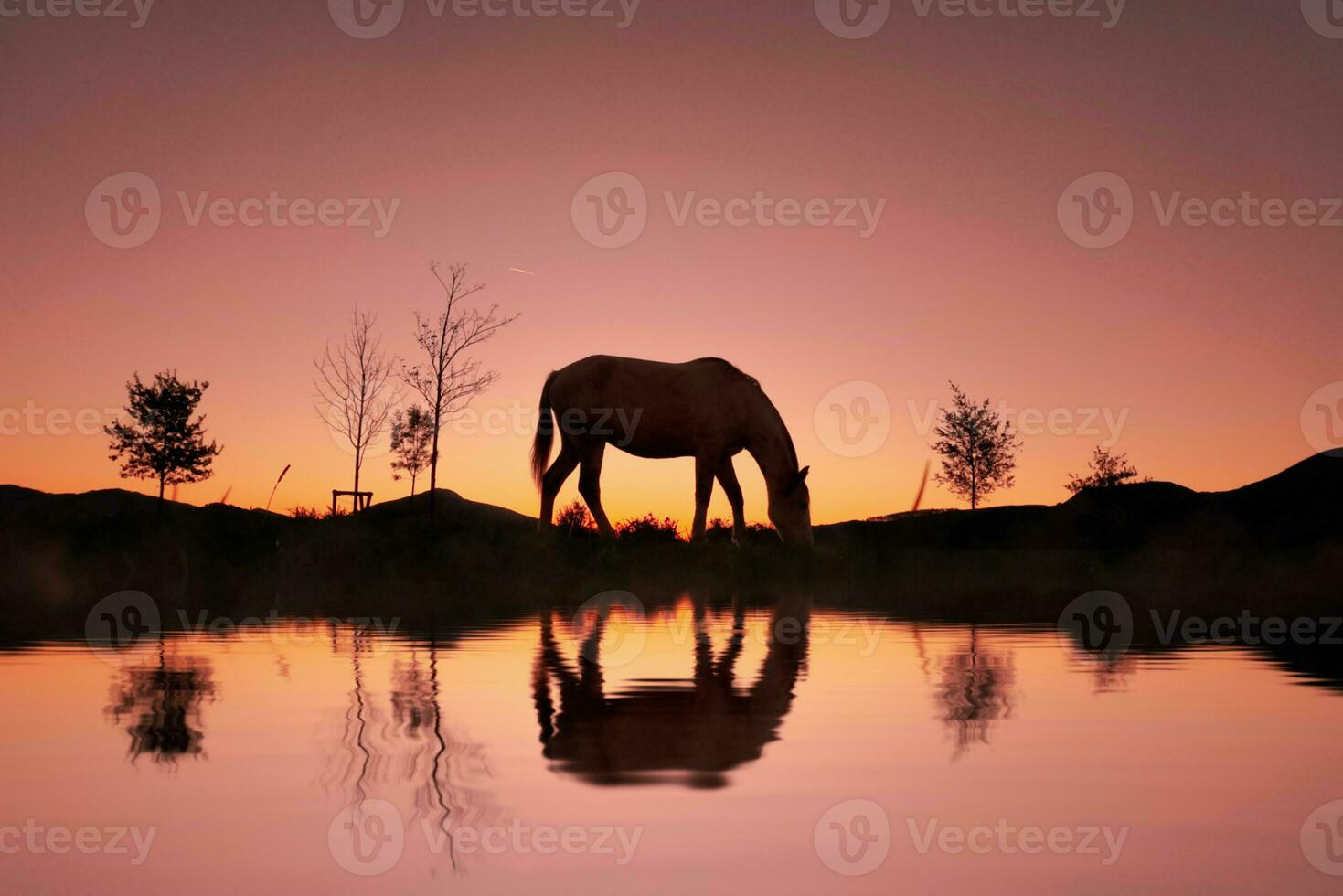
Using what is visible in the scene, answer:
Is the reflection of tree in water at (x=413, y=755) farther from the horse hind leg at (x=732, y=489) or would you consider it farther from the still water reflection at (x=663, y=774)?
the horse hind leg at (x=732, y=489)

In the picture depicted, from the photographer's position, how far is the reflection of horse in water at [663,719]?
15.2 feet

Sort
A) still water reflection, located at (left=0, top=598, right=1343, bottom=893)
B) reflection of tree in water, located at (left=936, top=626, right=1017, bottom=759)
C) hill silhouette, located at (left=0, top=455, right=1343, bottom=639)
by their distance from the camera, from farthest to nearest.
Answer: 1. hill silhouette, located at (left=0, top=455, right=1343, bottom=639)
2. reflection of tree in water, located at (left=936, top=626, right=1017, bottom=759)
3. still water reflection, located at (left=0, top=598, right=1343, bottom=893)

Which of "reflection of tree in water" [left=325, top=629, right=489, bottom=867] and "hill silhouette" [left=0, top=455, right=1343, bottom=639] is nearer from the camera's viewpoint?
"reflection of tree in water" [left=325, top=629, right=489, bottom=867]

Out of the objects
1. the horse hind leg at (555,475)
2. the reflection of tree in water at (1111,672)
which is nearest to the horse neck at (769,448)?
the horse hind leg at (555,475)

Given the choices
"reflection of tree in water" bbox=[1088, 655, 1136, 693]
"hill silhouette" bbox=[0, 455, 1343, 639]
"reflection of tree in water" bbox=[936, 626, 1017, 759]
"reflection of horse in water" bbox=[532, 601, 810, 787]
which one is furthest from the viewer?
"hill silhouette" bbox=[0, 455, 1343, 639]

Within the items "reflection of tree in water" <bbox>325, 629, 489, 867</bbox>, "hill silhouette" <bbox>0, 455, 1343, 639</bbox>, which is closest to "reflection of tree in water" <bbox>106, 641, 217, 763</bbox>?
"reflection of tree in water" <bbox>325, 629, 489, 867</bbox>

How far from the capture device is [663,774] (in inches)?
175

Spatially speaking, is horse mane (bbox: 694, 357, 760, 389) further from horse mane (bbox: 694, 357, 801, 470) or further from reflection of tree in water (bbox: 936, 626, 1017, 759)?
reflection of tree in water (bbox: 936, 626, 1017, 759)

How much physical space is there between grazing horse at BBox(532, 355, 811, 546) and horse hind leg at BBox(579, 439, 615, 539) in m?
0.02

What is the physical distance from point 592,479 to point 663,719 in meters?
16.1

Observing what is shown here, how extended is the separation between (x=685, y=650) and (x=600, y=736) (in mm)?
3652

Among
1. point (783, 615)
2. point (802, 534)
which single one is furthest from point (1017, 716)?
point (802, 534)

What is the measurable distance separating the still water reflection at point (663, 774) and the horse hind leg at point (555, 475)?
13681 mm

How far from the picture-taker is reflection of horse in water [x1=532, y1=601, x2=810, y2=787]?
4.63m
